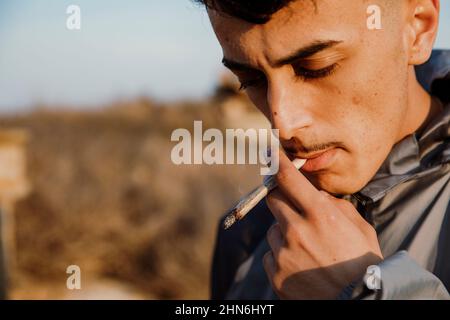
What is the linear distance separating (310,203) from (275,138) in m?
0.43

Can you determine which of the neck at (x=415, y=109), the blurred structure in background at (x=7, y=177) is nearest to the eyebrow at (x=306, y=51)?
the neck at (x=415, y=109)

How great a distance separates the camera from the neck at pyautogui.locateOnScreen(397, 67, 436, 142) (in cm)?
256

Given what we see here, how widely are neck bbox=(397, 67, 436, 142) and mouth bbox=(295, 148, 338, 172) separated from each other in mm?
375

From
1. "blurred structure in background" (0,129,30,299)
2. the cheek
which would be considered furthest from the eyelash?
"blurred structure in background" (0,129,30,299)

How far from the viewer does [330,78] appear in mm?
2328

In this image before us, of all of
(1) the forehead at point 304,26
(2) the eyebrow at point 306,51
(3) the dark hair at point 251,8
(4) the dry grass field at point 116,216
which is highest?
(3) the dark hair at point 251,8

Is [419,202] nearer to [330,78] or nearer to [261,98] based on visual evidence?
[330,78]

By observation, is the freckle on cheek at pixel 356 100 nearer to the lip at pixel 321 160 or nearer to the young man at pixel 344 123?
the young man at pixel 344 123

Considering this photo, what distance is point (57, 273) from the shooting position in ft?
36.5

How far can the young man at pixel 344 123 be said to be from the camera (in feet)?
6.86

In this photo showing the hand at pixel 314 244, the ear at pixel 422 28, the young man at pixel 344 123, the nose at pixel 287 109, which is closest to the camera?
the hand at pixel 314 244

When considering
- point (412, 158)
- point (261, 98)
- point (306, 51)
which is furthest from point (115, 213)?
point (306, 51)

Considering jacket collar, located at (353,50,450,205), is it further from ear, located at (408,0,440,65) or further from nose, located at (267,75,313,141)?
nose, located at (267,75,313,141)

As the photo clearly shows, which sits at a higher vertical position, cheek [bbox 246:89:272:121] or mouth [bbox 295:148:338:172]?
cheek [bbox 246:89:272:121]
